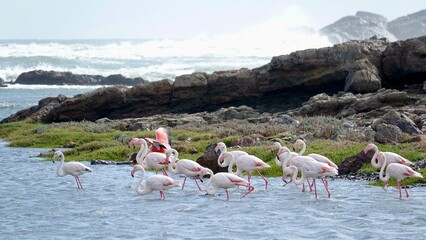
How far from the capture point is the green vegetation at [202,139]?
23750 mm

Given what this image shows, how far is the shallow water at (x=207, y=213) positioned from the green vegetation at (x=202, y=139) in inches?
102

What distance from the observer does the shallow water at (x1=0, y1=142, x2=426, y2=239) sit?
15586 mm

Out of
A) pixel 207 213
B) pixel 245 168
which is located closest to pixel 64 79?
pixel 245 168

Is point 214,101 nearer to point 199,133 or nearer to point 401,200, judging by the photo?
point 199,133

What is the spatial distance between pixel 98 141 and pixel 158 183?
12.3 metres

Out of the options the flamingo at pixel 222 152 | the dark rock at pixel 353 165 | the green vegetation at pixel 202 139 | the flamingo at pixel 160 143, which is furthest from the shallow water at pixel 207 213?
the green vegetation at pixel 202 139

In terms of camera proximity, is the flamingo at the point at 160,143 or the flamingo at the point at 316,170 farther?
the flamingo at the point at 160,143

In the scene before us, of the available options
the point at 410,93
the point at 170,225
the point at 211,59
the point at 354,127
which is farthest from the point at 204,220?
the point at 211,59

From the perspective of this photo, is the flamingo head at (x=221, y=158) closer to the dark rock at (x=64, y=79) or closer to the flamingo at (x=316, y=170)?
the flamingo at (x=316, y=170)

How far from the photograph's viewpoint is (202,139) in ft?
99.1

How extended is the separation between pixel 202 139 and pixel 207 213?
12.6 meters

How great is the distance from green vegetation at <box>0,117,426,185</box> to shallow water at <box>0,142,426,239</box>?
2583 mm

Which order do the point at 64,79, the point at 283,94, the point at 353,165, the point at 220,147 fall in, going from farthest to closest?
the point at 64,79 → the point at 283,94 → the point at 220,147 → the point at 353,165

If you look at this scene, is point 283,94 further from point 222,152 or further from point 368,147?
point 368,147
